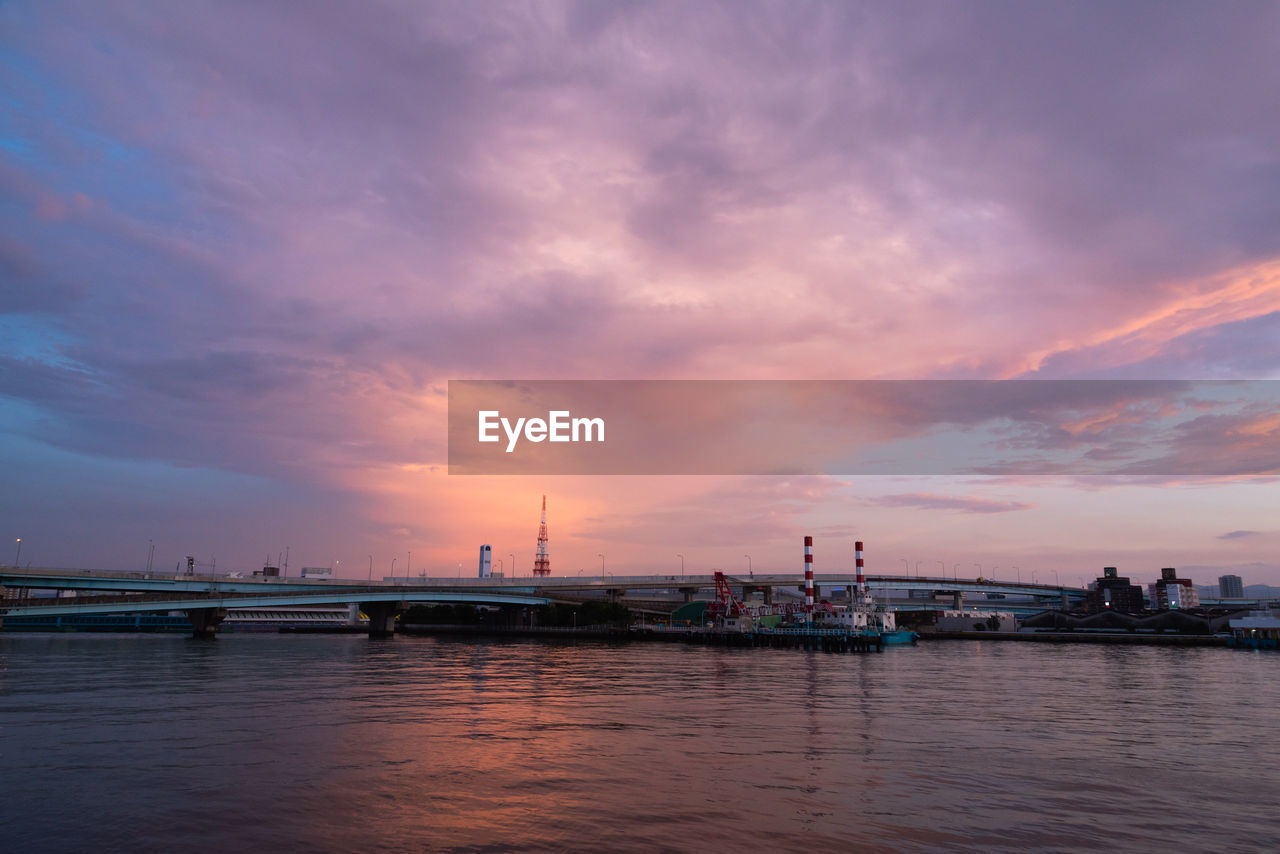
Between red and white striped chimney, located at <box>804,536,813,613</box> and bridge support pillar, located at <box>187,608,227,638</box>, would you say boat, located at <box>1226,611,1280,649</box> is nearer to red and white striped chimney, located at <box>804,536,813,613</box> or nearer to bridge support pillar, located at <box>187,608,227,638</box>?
red and white striped chimney, located at <box>804,536,813,613</box>

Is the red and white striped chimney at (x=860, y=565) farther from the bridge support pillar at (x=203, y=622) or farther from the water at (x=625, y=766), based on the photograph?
the bridge support pillar at (x=203, y=622)

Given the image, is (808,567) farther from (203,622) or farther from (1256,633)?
(203,622)

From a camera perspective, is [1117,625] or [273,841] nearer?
[273,841]

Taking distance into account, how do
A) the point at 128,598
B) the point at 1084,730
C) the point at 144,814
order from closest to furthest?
Result: the point at 144,814 → the point at 1084,730 → the point at 128,598

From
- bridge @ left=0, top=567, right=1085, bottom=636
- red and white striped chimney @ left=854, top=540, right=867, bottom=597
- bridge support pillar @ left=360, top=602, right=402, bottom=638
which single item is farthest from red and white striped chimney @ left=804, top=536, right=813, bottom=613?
bridge support pillar @ left=360, top=602, right=402, bottom=638

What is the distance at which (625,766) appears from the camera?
28.8m

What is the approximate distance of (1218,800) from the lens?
25062mm

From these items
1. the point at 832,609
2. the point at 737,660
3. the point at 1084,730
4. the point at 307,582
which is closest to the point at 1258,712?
the point at 1084,730

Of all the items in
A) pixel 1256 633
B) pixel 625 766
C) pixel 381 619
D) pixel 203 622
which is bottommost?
pixel 381 619

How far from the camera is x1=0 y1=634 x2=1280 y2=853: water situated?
814 inches

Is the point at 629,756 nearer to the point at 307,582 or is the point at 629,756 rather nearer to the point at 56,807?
the point at 56,807

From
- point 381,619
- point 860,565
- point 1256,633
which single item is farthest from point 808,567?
point 381,619

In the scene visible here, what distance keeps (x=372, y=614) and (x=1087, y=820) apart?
153691mm

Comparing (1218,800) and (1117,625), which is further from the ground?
(1218,800)
